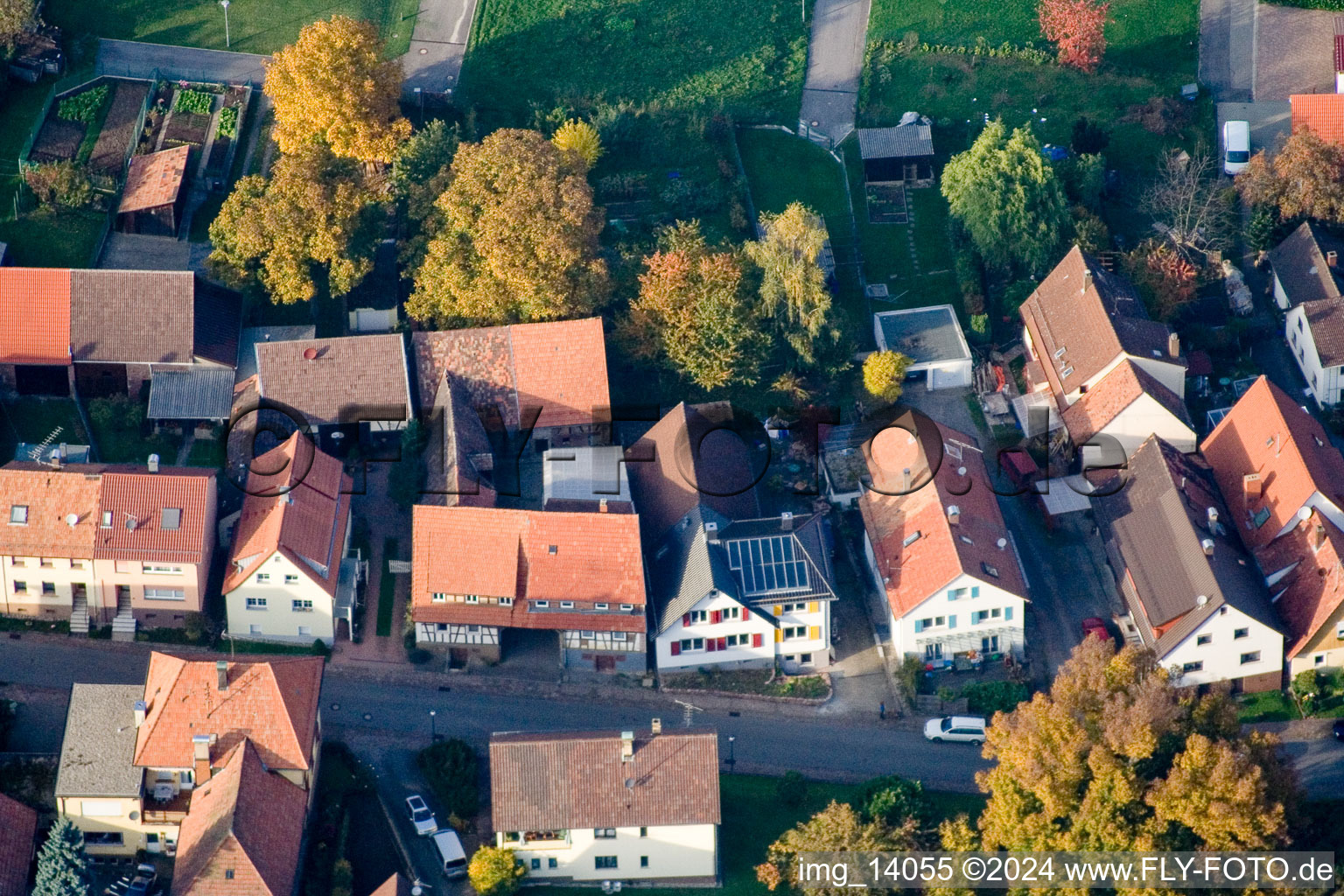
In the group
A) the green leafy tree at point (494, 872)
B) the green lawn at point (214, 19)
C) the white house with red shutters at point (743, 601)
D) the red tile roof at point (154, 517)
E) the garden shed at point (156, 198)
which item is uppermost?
the green lawn at point (214, 19)

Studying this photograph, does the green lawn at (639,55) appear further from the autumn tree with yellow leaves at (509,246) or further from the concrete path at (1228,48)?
the concrete path at (1228,48)

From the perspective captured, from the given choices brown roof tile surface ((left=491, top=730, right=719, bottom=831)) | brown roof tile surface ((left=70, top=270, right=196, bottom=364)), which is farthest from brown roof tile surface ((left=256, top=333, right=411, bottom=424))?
brown roof tile surface ((left=491, top=730, right=719, bottom=831))

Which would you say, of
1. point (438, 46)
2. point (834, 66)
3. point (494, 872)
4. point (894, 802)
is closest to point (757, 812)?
point (894, 802)

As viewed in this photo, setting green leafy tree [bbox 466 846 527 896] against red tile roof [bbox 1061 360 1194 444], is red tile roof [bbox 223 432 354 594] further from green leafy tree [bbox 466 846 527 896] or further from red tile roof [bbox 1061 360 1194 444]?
red tile roof [bbox 1061 360 1194 444]

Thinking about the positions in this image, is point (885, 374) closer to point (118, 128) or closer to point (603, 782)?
point (603, 782)

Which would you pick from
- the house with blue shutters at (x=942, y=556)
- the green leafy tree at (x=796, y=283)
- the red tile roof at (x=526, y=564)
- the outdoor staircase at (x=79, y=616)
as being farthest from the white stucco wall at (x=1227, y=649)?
the outdoor staircase at (x=79, y=616)

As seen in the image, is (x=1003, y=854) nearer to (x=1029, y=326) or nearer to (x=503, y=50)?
(x=1029, y=326)

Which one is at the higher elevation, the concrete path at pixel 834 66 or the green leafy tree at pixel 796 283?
the concrete path at pixel 834 66
